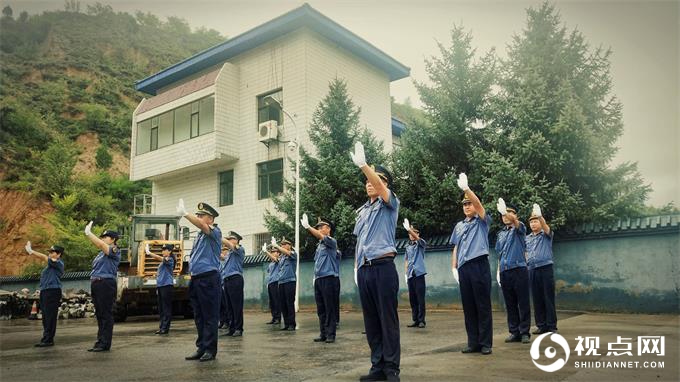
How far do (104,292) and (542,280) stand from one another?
698cm

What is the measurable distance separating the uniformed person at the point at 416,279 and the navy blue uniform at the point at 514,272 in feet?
8.42

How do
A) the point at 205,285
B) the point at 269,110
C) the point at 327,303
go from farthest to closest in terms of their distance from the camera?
the point at 269,110 < the point at 327,303 < the point at 205,285

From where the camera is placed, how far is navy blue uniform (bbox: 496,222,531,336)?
7633mm

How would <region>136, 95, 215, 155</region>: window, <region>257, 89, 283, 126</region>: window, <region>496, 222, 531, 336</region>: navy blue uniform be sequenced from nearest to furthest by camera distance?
<region>496, 222, 531, 336</region>: navy blue uniform, <region>257, 89, 283, 126</region>: window, <region>136, 95, 215, 155</region>: window

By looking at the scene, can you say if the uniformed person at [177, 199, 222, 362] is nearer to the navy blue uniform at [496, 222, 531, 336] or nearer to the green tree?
the navy blue uniform at [496, 222, 531, 336]

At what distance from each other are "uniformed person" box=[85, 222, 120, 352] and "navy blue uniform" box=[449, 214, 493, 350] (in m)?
5.39

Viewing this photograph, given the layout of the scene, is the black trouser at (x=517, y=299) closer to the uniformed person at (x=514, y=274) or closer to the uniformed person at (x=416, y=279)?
the uniformed person at (x=514, y=274)

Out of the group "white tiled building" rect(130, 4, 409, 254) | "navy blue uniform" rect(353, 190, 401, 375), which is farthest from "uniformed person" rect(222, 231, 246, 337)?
"white tiled building" rect(130, 4, 409, 254)

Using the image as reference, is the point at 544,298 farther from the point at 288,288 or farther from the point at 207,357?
the point at 207,357

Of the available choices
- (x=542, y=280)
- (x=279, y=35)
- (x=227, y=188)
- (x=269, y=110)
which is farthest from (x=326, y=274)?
(x=227, y=188)

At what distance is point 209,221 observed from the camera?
686 centimetres

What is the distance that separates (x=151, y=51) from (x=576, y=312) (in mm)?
50461

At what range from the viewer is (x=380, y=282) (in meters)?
4.85

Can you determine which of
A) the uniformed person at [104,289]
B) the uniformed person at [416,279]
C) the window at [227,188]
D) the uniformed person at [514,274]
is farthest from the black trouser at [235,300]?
the window at [227,188]
